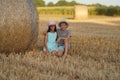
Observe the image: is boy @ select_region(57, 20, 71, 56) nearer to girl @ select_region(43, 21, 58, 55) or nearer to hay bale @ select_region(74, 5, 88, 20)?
girl @ select_region(43, 21, 58, 55)

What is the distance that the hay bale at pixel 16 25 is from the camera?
6129 mm

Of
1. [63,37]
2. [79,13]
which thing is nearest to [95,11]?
[79,13]

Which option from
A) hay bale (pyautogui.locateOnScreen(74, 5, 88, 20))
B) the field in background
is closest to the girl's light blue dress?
hay bale (pyautogui.locateOnScreen(74, 5, 88, 20))

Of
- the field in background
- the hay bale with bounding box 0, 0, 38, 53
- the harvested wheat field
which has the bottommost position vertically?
the field in background

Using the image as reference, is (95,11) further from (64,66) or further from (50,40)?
(64,66)

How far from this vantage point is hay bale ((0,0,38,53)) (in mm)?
6129

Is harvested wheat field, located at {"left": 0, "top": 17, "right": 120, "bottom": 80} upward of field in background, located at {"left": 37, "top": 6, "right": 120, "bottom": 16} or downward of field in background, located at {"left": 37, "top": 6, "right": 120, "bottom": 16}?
upward

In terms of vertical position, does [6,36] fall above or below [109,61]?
above

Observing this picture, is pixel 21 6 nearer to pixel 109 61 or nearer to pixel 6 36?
pixel 6 36

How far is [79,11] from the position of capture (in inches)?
923

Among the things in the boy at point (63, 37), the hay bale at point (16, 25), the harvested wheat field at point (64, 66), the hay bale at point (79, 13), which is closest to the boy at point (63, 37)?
the boy at point (63, 37)

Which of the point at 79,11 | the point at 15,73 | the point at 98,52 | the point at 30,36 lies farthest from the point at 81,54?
the point at 79,11

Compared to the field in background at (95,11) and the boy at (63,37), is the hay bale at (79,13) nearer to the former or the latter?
the field in background at (95,11)

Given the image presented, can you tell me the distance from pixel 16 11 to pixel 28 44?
Result: 0.70m
